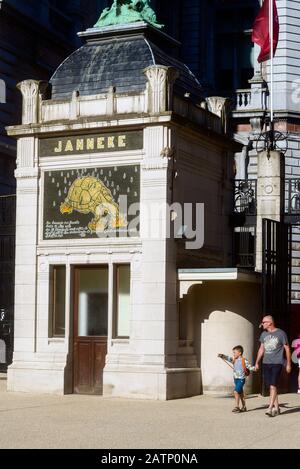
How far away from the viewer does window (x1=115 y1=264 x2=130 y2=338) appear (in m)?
24.4

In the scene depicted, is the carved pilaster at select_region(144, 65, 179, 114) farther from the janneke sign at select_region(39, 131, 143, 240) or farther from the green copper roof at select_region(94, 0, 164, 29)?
the green copper roof at select_region(94, 0, 164, 29)

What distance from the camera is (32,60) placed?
39062 millimetres

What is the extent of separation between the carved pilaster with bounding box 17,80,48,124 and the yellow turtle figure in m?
1.98

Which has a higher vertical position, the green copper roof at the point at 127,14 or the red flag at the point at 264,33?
the red flag at the point at 264,33

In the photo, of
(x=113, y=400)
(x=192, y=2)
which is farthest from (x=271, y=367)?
(x=192, y=2)

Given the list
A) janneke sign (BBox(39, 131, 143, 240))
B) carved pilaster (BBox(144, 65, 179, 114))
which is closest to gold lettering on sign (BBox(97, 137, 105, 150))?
janneke sign (BBox(39, 131, 143, 240))

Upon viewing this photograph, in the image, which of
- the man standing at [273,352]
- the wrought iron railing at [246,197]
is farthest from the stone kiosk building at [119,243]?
the man standing at [273,352]

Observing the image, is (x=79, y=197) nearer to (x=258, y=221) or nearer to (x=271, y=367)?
(x=258, y=221)

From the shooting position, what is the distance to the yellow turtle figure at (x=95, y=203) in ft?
80.3

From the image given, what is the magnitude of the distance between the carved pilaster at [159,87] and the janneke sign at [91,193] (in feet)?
2.41

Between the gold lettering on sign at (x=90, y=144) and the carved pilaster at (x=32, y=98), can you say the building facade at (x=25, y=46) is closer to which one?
the carved pilaster at (x=32, y=98)

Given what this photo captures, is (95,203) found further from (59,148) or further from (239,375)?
(239,375)

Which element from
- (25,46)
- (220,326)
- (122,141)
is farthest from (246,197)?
(25,46)

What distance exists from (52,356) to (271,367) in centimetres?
615
